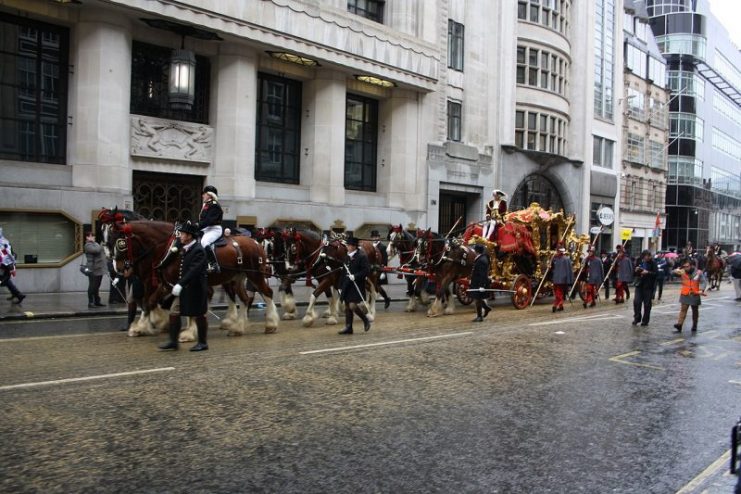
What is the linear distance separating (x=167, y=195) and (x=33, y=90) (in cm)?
481

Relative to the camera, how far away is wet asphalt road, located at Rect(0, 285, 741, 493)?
513 cm

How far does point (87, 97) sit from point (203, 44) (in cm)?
456

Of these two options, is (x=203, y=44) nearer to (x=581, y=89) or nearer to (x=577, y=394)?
(x=577, y=394)

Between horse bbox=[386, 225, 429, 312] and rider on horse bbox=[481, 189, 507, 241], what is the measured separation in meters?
2.44

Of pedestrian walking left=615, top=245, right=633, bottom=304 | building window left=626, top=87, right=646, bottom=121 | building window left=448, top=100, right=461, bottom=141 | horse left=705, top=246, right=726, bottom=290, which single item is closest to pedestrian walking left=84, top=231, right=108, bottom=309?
pedestrian walking left=615, top=245, right=633, bottom=304

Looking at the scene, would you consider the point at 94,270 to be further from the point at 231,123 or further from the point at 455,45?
the point at 455,45

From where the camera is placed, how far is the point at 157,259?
11.3 m

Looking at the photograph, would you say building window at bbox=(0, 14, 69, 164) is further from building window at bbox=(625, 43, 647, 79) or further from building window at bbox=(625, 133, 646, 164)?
building window at bbox=(625, 43, 647, 79)

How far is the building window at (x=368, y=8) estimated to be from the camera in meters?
26.8

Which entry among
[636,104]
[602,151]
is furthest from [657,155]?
[602,151]

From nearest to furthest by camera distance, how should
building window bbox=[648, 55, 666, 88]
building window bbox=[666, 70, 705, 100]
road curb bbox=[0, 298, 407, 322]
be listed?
road curb bbox=[0, 298, 407, 322] → building window bbox=[648, 55, 666, 88] → building window bbox=[666, 70, 705, 100]

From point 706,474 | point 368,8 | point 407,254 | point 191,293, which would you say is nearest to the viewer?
point 706,474

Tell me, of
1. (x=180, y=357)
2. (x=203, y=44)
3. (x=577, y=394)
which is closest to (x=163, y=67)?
(x=203, y=44)

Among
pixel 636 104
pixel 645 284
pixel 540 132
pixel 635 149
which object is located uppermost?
pixel 636 104
